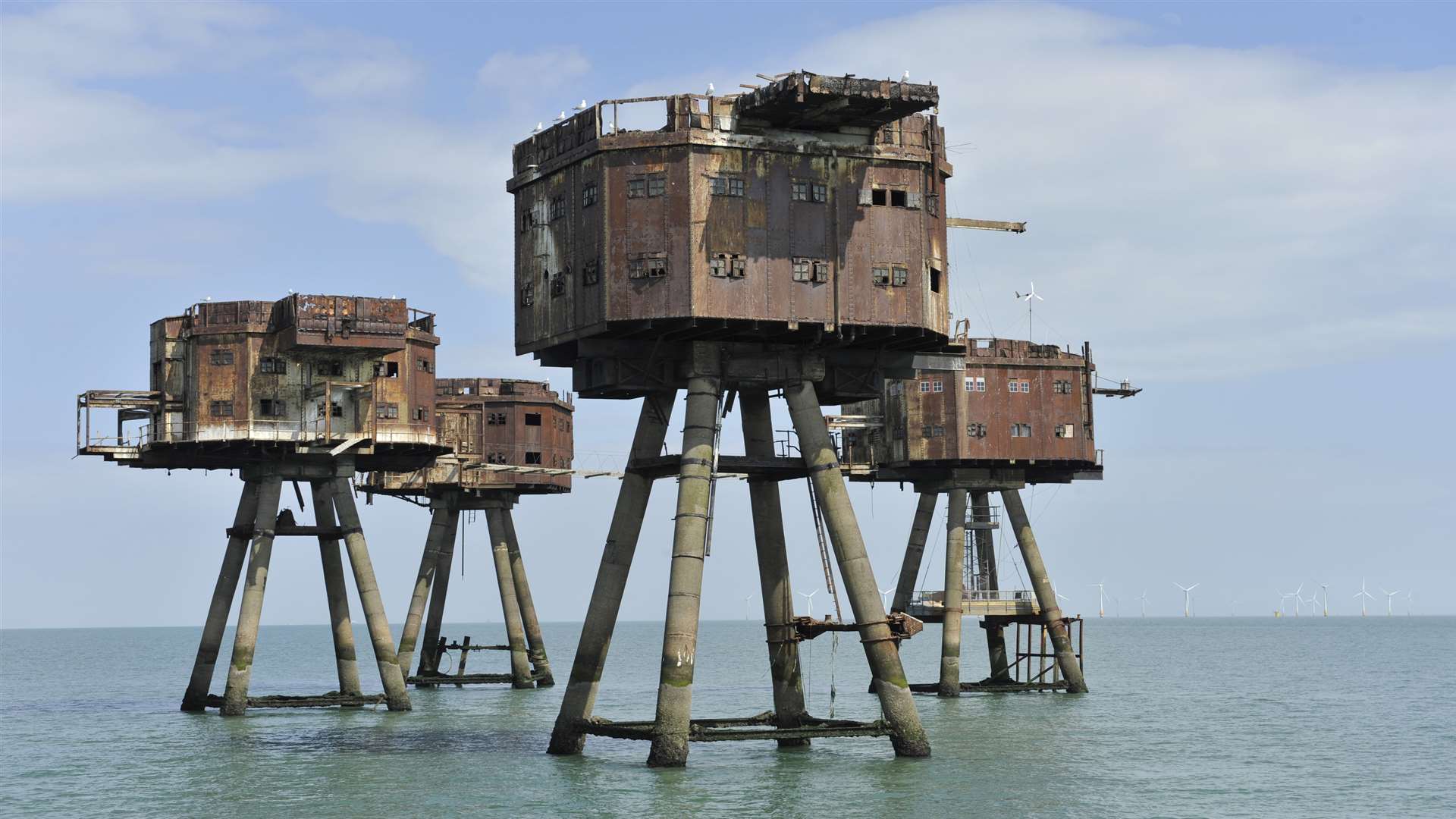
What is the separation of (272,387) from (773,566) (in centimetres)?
2260

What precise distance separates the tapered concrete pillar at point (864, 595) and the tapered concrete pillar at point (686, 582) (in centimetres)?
273

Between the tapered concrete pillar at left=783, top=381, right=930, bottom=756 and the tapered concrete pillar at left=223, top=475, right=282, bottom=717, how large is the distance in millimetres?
26474

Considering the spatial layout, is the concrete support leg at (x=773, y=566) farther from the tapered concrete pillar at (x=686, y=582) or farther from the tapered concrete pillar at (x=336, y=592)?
the tapered concrete pillar at (x=336, y=592)

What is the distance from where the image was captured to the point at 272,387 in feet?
208

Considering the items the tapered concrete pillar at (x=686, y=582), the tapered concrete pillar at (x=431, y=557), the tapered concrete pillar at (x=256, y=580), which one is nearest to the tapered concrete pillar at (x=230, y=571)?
the tapered concrete pillar at (x=256, y=580)

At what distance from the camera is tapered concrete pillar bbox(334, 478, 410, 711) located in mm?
66625

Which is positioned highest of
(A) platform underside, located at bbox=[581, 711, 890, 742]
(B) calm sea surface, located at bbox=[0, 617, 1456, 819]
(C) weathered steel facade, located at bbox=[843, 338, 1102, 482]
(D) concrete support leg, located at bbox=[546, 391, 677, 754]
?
(C) weathered steel facade, located at bbox=[843, 338, 1102, 482]

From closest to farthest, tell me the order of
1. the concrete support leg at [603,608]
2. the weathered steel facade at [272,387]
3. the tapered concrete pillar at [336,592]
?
the concrete support leg at [603,608] < the weathered steel facade at [272,387] < the tapered concrete pillar at [336,592]

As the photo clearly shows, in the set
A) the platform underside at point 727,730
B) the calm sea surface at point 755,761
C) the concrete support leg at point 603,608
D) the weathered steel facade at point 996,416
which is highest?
the weathered steel facade at point 996,416

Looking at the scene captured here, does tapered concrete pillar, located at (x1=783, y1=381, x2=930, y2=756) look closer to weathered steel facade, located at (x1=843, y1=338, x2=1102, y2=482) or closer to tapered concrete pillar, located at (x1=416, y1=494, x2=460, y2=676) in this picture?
weathered steel facade, located at (x1=843, y1=338, x2=1102, y2=482)

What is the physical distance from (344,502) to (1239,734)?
3252cm

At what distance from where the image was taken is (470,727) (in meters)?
62.1

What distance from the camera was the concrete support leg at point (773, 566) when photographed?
158ft

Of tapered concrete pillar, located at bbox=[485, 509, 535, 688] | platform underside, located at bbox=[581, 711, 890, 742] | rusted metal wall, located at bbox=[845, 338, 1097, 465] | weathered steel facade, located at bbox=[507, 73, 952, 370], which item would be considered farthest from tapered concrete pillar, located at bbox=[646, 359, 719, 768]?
tapered concrete pillar, located at bbox=[485, 509, 535, 688]
